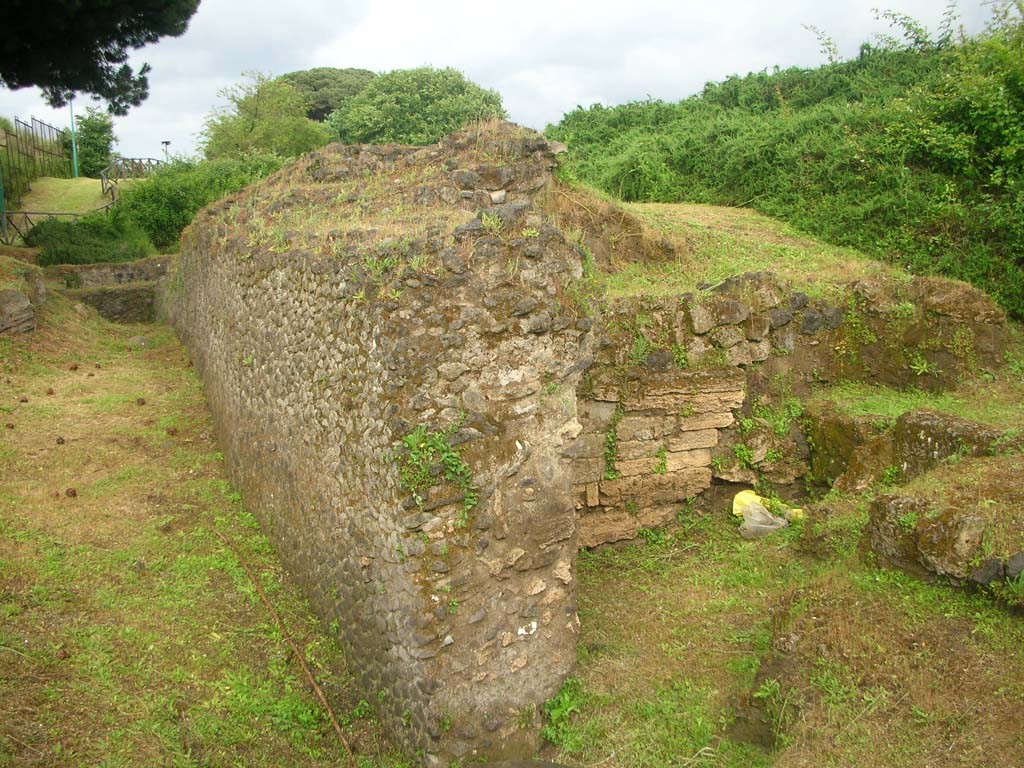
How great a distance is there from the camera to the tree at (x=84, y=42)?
11.0m

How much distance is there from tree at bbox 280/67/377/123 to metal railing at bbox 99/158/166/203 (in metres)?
15.6

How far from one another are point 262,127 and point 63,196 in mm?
6137

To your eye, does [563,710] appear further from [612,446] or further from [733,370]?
[733,370]

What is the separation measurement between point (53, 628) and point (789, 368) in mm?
7091

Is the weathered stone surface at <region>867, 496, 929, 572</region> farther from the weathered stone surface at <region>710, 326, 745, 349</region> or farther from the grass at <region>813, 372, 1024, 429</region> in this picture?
the weathered stone surface at <region>710, 326, 745, 349</region>

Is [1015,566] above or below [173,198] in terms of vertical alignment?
below

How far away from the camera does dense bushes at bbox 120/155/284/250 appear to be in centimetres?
1842

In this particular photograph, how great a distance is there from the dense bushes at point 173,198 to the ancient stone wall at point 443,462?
13.7 m

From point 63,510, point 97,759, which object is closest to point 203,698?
point 97,759

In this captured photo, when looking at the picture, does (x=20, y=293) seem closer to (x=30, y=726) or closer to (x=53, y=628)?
(x=53, y=628)

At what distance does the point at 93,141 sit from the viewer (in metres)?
28.3

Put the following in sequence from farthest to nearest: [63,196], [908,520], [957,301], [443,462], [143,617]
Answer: [63,196]
[957,301]
[143,617]
[908,520]
[443,462]

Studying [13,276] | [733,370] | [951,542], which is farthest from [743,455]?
[13,276]

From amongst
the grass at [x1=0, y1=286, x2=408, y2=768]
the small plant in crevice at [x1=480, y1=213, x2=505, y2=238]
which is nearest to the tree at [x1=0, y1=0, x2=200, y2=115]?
the grass at [x1=0, y1=286, x2=408, y2=768]
